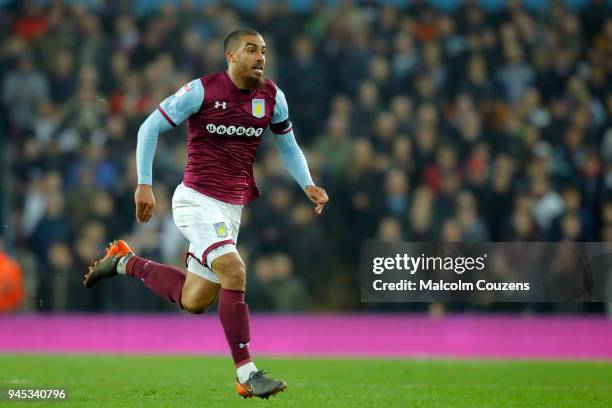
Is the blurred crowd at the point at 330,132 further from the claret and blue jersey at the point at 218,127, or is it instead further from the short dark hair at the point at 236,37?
the short dark hair at the point at 236,37

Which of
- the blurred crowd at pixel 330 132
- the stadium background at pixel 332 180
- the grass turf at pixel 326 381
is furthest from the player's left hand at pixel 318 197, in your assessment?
the blurred crowd at pixel 330 132

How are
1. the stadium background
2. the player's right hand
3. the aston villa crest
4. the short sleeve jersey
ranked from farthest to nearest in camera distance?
the stadium background, the aston villa crest, the short sleeve jersey, the player's right hand

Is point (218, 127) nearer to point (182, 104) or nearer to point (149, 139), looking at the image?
point (182, 104)

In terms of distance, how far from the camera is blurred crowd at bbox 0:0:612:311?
1392 cm

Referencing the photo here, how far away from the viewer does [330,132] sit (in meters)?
15.0

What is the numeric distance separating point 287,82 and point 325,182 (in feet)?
6.52

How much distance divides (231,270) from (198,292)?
58 centimetres

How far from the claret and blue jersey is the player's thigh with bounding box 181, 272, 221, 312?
23.1 inches

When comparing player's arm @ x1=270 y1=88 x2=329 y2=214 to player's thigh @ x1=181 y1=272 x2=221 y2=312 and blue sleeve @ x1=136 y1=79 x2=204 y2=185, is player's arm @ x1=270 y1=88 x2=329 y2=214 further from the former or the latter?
player's thigh @ x1=181 y1=272 x2=221 y2=312

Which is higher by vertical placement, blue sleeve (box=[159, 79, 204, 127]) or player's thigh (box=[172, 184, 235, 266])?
blue sleeve (box=[159, 79, 204, 127])

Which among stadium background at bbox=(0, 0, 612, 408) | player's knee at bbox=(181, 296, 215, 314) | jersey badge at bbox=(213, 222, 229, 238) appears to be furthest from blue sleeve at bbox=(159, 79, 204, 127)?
stadium background at bbox=(0, 0, 612, 408)

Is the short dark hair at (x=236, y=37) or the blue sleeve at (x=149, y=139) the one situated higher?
the short dark hair at (x=236, y=37)

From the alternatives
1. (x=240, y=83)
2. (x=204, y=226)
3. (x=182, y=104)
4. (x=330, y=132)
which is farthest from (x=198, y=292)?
(x=330, y=132)

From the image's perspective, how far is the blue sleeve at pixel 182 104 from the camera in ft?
25.0
